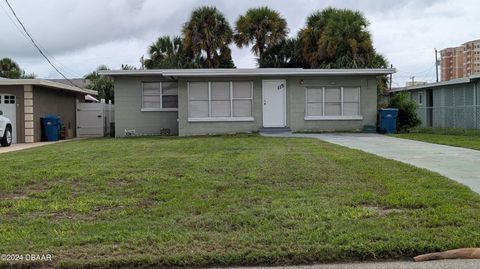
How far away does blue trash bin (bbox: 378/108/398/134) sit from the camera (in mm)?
21953

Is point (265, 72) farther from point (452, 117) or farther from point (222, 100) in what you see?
point (452, 117)

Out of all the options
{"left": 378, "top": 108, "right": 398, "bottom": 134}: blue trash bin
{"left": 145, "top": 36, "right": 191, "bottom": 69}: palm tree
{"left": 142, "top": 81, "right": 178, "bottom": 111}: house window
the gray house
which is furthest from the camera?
{"left": 145, "top": 36, "right": 191, "bottom": 69}: palm tree

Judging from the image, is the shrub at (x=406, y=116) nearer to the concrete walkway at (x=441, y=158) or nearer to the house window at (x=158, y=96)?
the concrete walkway at (x=441, y=158)

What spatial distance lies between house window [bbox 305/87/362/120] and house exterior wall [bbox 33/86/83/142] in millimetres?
11776

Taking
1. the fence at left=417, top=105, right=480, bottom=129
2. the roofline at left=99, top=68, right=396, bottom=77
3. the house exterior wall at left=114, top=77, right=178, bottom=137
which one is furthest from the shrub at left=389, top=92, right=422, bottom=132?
the house exterior wall at left=114, top=77, right=178, bottom=137

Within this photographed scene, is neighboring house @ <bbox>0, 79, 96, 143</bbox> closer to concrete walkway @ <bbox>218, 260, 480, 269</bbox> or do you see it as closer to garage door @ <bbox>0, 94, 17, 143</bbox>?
garage door @ <bbox>0, 94, 17, 143</bbox>

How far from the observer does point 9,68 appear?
49094 millimetres

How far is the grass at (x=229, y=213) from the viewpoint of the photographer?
523 cm

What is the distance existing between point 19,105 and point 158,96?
5900mm

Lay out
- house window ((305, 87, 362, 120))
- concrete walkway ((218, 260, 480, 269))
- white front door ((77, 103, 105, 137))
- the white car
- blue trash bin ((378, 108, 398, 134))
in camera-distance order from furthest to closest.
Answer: white front door ((77, 103, 105, 137)), house window ((305, 87, 362, 120)), blue trash bin ((378, 108, 398, 134)), the white car, concrete walkway ((218, 260, 480, 269))

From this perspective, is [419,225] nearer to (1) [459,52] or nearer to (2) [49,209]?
(2) [49,209]

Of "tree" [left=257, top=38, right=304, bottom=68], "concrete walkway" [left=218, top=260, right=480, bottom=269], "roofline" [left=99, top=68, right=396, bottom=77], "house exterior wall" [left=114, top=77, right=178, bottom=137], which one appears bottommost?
"concrete walkway" [left=218, top=260, right=480, bottom=269]

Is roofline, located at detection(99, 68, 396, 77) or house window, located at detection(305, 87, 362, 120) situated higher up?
roofline, located at detection(99, 68, 396, 77)

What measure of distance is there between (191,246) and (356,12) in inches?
1069
